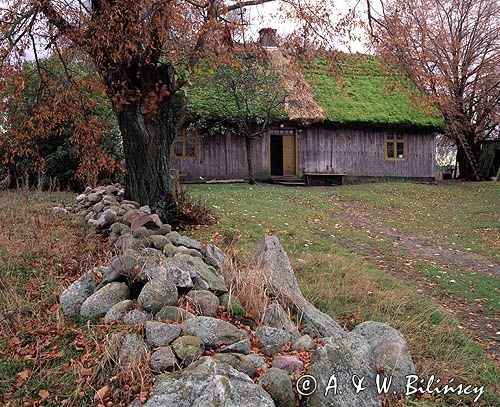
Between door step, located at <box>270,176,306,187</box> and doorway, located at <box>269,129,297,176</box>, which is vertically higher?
doorway, located at <box>269,129,297,176</box>

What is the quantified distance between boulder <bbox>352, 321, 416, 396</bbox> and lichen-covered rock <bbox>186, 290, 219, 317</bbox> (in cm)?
135

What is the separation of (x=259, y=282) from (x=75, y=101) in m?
6.89

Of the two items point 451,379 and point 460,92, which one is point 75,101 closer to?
point 451,379

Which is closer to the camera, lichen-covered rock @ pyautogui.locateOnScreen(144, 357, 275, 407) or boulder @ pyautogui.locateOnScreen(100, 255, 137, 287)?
lichen-covered rock @ pyautogui.locateOnScreen(144, 357, 275, 407)

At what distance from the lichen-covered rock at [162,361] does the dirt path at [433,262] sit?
378cm

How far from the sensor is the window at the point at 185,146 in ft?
69.6

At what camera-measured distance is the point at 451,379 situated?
418 cm

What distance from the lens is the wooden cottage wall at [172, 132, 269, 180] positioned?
2139 centimetres

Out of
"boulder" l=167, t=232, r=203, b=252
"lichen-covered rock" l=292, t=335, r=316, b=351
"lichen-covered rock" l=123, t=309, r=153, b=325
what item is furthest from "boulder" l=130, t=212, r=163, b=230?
"lichen-covered rock" l=292, t=335, r=316, b=351

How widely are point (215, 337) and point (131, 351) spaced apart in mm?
622

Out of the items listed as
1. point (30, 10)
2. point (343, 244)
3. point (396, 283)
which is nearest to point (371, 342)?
point (396, 283)

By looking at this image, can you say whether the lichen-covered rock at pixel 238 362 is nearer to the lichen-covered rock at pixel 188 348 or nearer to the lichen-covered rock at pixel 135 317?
the lichen-covered rock at pixel 188 348

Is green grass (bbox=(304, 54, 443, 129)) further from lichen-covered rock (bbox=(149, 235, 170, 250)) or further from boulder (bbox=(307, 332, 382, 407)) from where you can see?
boulder (bbox=(307, 332, 382, 407))

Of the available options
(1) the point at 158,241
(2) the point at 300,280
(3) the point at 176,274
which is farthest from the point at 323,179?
(3) the point at 176,274
